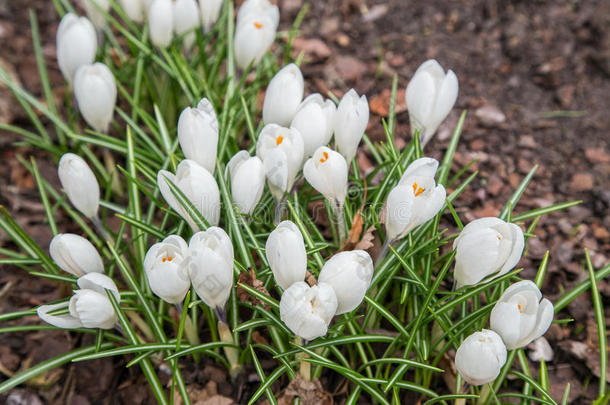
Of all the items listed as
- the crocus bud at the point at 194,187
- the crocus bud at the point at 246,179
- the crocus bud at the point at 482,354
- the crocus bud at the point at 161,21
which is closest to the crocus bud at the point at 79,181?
the crocus bud at the point at 194,187

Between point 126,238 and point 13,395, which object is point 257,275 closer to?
point 126,238

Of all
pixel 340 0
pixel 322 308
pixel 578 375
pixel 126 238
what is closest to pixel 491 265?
pixel 322 308

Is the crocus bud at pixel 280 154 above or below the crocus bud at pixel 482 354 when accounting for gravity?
above

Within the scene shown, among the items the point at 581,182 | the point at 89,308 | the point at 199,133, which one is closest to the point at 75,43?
the point at 199,133

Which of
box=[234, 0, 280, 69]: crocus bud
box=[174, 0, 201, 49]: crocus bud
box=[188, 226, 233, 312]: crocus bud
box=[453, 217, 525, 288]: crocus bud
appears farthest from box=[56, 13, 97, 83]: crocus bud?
box=[453, 217, 525, 288]: crocus bud

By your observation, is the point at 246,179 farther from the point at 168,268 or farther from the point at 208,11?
the point at 208,11

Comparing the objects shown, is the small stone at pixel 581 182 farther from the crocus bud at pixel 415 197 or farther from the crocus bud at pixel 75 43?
the crocus bud at pixel 75 43
